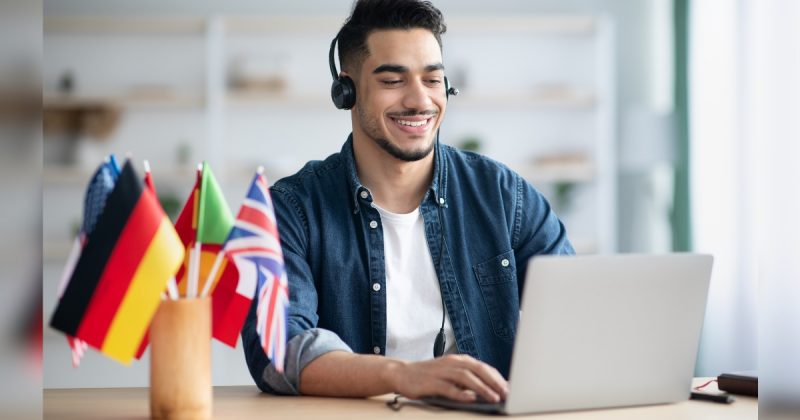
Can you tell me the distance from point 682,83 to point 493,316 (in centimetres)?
326

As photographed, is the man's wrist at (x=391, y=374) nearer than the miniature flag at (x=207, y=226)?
No

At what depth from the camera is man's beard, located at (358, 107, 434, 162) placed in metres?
2.09

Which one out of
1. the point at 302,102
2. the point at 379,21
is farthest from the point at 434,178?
the point at 302,102

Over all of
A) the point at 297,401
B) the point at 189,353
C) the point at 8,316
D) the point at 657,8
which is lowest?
the point at 297,401

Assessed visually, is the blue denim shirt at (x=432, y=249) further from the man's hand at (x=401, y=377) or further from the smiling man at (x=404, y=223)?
the man's hand at (x=401, y=377)

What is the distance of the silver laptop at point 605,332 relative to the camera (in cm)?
124

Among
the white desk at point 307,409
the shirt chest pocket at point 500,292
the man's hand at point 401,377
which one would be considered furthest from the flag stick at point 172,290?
the shirt chest pocket at point 500,292

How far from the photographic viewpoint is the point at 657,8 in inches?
207

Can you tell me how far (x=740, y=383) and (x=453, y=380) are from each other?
52 cm

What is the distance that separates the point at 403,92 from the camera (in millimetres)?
2104

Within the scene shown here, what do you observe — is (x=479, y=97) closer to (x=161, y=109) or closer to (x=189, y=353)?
(x=161, y=109)

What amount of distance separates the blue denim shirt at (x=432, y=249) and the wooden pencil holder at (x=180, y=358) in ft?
1.90

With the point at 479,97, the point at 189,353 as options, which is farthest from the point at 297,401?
the point at 479,97

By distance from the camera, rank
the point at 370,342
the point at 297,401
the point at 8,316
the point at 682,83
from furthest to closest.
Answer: the point at 682,83, the point at 370,342, the point at 297,401, the point at 8,316
